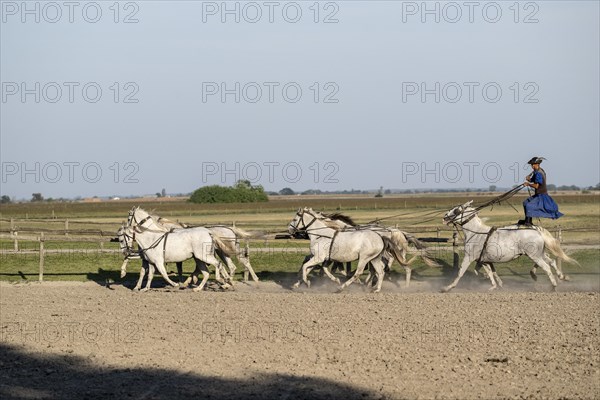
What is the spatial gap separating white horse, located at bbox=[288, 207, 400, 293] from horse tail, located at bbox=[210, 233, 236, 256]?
168 cm

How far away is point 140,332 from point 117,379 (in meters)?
3.21

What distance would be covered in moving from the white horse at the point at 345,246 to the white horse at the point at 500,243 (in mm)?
1522

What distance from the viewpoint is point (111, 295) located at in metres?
18.3

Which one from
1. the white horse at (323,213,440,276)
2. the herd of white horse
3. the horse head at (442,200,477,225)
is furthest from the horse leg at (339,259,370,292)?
the horse head at (442,200,477,225)

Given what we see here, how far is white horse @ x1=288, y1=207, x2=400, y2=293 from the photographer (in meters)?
17.9

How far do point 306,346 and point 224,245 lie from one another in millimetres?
7737

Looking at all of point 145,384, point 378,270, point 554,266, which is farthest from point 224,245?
point 145,384

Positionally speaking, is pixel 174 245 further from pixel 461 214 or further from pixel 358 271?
pixel 461 214

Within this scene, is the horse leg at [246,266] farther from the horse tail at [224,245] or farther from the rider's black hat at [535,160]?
the rider's black hat at [535,160]

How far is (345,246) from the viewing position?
1798cm

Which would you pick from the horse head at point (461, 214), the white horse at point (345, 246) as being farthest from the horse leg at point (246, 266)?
the horse head at point (461, 214)

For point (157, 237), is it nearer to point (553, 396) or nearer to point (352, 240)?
point (352, 240)

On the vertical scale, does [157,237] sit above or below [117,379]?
above

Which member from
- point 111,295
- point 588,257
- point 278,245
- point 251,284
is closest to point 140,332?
point 111,295
